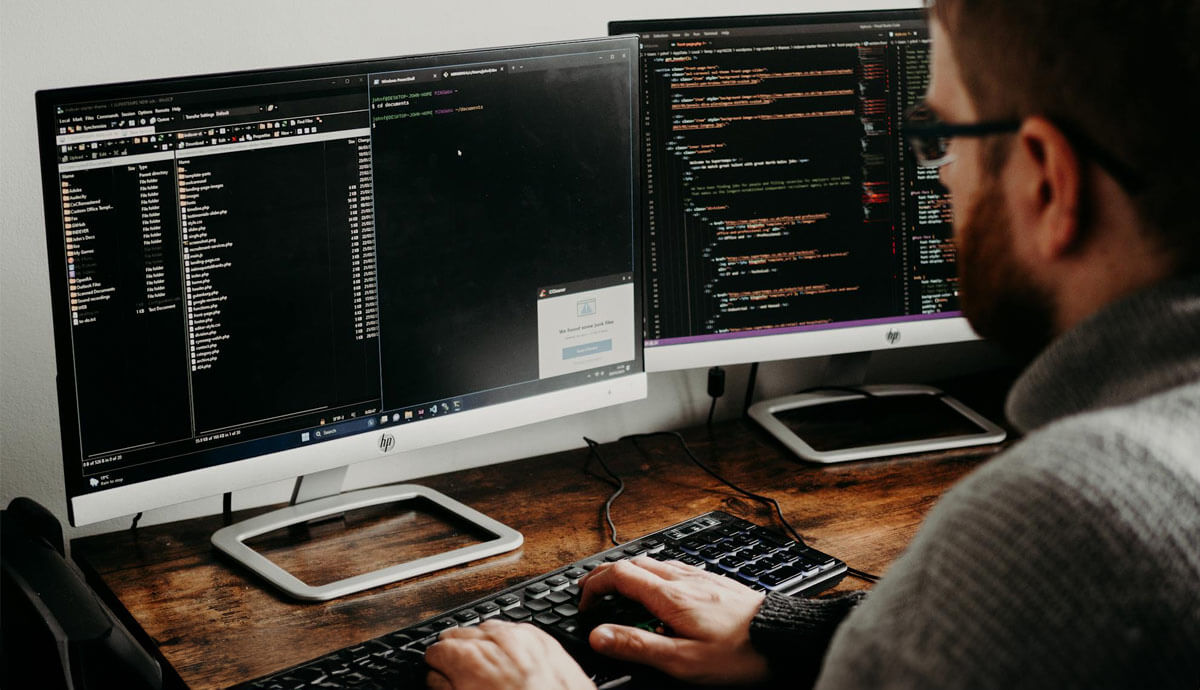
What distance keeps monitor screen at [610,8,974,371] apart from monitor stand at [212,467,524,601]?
350 mm

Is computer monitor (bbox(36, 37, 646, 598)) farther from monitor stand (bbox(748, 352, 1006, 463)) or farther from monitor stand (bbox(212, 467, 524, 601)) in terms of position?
monitor stand (bbox(748, 352, 1006, 463))

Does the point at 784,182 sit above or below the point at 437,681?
above

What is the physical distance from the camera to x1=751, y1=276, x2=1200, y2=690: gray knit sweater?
646mm

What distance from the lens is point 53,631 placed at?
3.36ft

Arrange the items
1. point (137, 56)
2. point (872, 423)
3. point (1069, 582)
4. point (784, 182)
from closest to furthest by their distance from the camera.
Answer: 1. point (1069, 582)
2. point (137, 56)
3. point (784, 182)
4. point (872, 423)

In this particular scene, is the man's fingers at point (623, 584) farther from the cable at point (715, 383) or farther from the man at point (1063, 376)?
the cable at point (715, 383)

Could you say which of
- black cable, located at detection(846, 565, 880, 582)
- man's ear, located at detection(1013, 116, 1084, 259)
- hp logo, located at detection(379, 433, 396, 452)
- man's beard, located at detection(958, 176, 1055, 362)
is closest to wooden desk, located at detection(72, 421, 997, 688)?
black cable, located at detection(846, 565, 880, 582)

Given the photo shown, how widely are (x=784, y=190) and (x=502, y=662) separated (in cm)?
83

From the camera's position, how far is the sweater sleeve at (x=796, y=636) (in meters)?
1.09

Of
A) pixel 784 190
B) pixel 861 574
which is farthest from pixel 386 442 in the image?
pixel 784 190

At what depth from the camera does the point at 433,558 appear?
4.33 feet

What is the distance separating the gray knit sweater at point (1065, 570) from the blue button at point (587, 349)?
2.51 feet

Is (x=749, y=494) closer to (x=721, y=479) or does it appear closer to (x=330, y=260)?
(x=721, y=479)

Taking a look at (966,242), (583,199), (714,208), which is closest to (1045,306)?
(966,242)
